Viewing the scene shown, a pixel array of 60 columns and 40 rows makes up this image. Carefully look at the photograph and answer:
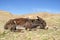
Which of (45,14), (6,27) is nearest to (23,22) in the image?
(6,27)

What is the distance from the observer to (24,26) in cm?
1084

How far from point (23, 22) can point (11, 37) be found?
2519mm

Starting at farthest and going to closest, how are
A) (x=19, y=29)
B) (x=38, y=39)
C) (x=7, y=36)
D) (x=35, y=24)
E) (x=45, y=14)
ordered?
(x=45, y=14) → (x=35, y=24) → (x=19, y=29) → (x=7, y=36) → (x=38, y=39)

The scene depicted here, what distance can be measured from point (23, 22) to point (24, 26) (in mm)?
294

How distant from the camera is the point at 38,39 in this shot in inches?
321

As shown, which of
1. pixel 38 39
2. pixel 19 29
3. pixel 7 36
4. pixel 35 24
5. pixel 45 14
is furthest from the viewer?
pixel 45 14

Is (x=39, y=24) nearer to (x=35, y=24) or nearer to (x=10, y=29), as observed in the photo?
(x=35, y=24)

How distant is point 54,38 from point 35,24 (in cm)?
333

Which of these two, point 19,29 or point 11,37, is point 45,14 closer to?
point 19,29

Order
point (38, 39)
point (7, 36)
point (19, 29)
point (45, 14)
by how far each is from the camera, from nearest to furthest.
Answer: point (38, 39)
point (7, 36)
point (19, 29)
point (45, 14)

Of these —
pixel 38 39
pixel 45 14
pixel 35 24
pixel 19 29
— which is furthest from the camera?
pixel 45 14

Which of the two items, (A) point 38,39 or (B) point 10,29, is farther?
(B) point 10,29

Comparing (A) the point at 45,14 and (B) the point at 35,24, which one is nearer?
(B) the point at 35,24

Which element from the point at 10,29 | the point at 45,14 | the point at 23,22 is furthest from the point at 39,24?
the point at 45,14
